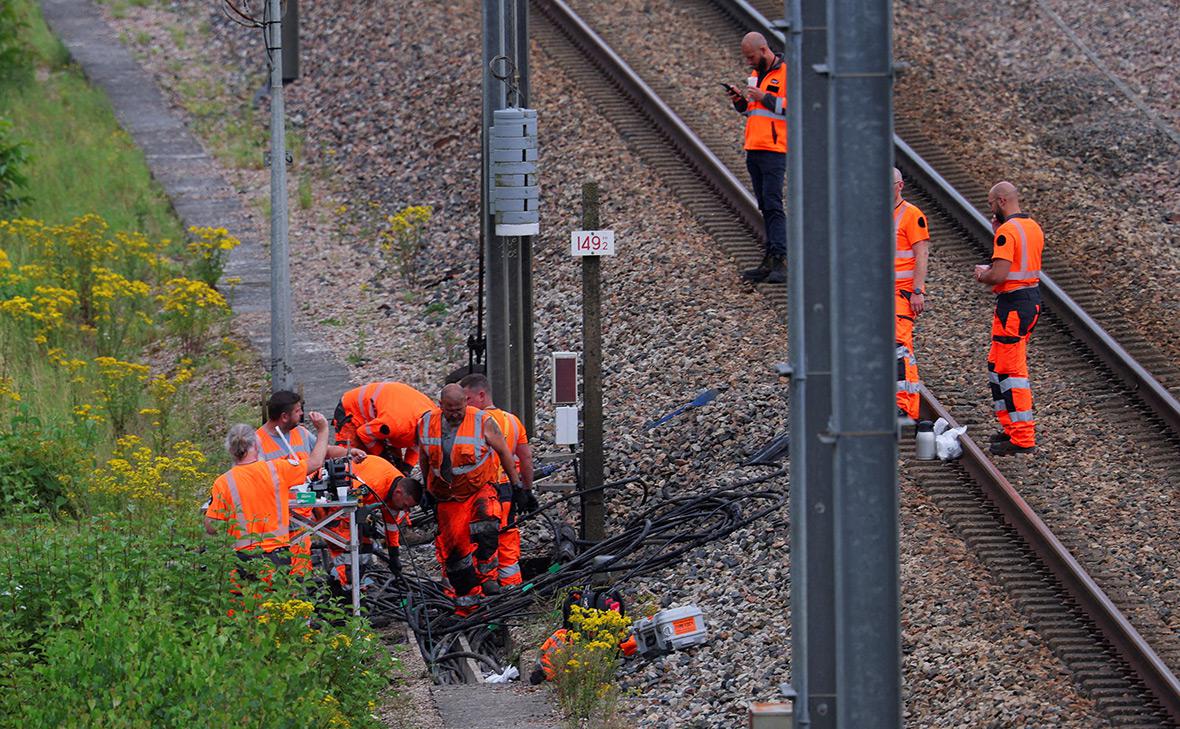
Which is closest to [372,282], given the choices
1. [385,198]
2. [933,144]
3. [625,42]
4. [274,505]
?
[385,198]

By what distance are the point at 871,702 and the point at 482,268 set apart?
27.3 feet

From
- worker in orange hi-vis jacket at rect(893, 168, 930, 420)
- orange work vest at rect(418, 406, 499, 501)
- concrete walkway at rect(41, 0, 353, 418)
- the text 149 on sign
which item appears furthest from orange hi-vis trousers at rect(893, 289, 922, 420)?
concrete walkway at rect(41, 0, 353, 418)

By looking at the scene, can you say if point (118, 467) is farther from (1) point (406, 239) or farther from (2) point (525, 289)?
(1) point (406, 239)

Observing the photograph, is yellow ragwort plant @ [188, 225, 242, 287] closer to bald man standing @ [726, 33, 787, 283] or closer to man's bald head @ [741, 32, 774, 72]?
bald man standing @ [726, 33, 787, 283]

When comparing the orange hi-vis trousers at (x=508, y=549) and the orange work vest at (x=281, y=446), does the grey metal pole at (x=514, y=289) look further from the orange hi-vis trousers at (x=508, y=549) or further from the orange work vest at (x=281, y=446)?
the orange work vest at (x=281, y=446)

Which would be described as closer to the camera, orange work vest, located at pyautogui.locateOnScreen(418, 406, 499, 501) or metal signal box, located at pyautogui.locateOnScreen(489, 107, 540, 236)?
orange work vest, located at pyautogui.locateOnScreen(418, 406, 499, 501)

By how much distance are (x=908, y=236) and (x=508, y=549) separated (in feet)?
11.0

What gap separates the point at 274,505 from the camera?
407 inches

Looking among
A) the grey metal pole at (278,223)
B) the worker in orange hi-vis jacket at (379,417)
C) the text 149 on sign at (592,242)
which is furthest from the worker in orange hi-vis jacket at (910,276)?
the grey metal pole at (278,223)

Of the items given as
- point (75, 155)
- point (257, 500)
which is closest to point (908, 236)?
point (257, 500)

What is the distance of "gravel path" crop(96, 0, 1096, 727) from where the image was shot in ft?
32.4

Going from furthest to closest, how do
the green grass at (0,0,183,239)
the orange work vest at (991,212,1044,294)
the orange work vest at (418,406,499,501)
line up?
1. the green grass at (0,0,183,239)
2. the orange work vest at (991,212,1044,294)
3. the orange work vest at (418,406,499,501)

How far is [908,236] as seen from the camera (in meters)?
12.0

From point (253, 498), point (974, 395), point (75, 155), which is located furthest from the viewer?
point (75, 155)
